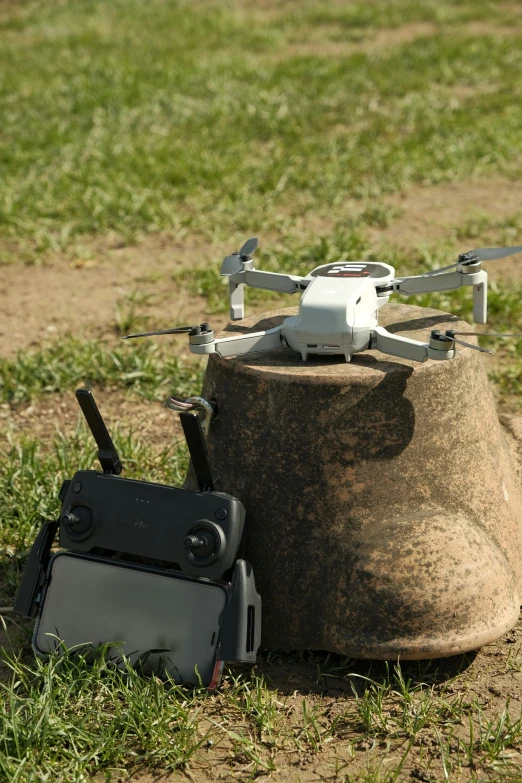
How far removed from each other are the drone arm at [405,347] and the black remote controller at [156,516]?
0.53 meters

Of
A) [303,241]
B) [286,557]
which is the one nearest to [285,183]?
[303,241]

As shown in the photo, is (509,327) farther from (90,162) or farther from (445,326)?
(90,162)

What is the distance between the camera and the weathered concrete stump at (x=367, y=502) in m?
2.46

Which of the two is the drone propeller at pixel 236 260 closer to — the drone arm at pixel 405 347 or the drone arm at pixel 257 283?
the drone arm at pixel 257 283

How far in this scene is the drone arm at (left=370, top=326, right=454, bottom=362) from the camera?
8.07 ft

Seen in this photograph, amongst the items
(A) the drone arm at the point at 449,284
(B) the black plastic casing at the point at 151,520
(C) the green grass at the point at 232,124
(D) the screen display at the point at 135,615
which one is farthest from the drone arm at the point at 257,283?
(C) the green grass at the point at 232,124

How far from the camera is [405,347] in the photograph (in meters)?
2.50

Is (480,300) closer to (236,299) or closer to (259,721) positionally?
(236,299)

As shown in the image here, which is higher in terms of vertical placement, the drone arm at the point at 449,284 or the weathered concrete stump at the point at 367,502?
the drone arm at the point at 449,284

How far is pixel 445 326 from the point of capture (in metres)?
2.82

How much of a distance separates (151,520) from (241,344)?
532mm

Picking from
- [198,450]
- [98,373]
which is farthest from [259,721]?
[98,373]

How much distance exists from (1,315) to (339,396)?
3206 mm

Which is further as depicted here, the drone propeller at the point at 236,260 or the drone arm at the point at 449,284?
the drone propeller at the point at 236,260
